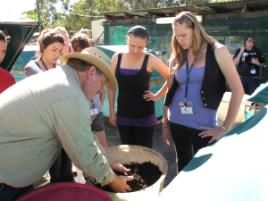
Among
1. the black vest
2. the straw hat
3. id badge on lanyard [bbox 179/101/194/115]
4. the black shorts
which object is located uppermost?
the straw hat

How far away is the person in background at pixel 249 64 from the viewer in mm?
7066

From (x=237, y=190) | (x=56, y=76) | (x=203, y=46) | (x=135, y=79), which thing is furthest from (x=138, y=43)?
(x=237, y=190)

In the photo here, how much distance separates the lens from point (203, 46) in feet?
8.14

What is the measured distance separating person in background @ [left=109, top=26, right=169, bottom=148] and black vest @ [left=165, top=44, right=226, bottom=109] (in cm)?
79

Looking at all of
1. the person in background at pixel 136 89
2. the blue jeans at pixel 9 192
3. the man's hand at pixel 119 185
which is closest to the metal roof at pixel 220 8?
the person in background at pixel 136 89

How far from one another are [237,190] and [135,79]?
81.2 inches

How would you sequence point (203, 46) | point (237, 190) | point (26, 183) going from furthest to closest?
point (203, 46) → point (26, 183) → point (237, 190)

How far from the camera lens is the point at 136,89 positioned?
10.5ft

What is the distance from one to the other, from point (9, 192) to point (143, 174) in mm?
811

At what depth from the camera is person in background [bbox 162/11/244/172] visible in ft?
7.88

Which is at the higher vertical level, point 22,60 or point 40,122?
point 40,122

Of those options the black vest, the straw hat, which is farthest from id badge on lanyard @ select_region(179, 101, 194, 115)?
the straw hat

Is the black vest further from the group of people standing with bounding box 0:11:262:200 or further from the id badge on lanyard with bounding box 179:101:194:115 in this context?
the id badge on lanyard with bounding box 179:101:194:115

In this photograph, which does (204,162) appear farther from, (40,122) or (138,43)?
(138,43)
